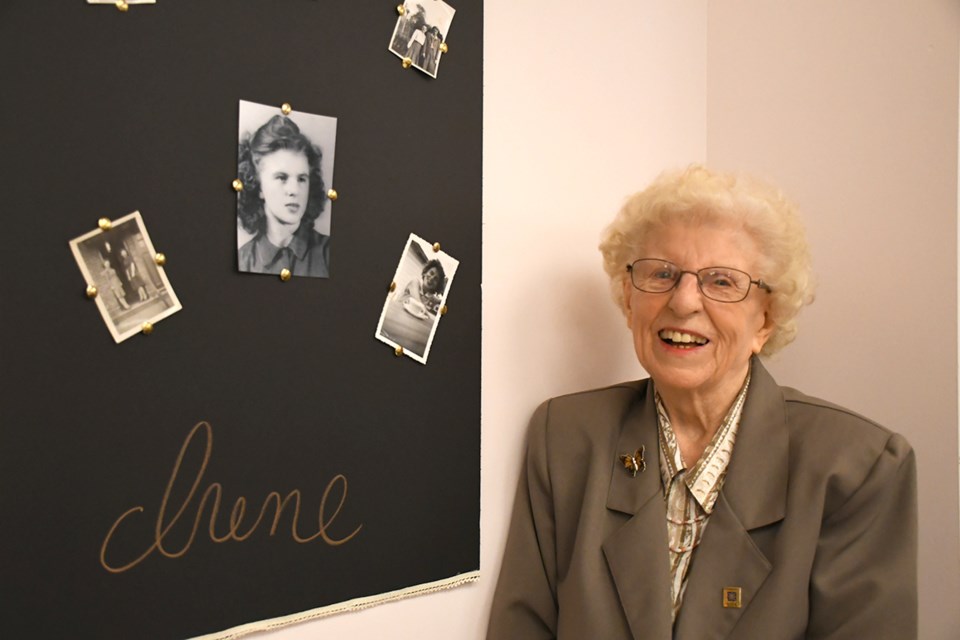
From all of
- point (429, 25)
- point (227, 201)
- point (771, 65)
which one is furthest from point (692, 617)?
point (771, 65)

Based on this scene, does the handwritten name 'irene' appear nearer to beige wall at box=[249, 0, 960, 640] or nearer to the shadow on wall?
beige wall at box=[249, 0, 960, 640]

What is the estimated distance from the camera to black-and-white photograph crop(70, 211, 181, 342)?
3.05 ft

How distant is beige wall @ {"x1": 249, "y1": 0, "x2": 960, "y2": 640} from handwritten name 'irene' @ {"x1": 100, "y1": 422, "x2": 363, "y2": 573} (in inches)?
8.6

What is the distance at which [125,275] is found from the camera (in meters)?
0.95

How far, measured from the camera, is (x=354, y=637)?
118 centimetres

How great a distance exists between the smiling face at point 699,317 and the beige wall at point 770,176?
0.26 metres

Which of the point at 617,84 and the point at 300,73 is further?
the point at 617,84

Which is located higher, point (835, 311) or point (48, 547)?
point (835, 311)

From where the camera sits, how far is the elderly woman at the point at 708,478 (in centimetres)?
120

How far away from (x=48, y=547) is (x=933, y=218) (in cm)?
160

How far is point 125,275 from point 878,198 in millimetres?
1437

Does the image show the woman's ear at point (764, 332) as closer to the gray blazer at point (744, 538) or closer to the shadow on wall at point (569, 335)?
the gray blazer at point (744, 538)

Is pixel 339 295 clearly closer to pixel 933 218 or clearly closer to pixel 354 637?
pixel 354 637

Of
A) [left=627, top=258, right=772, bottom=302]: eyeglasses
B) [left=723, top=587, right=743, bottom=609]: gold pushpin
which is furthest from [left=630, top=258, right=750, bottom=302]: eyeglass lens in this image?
[left=723, top=587, right=743, bottom=609]: gold pushpin
